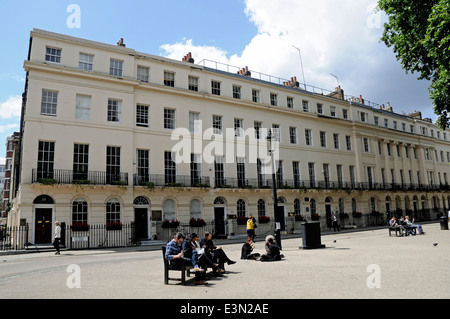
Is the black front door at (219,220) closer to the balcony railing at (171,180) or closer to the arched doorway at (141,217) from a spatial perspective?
the balcony railing at (171,180)

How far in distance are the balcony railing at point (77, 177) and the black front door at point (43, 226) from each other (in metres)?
1.93

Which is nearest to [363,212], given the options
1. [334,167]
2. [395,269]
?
[334,167]

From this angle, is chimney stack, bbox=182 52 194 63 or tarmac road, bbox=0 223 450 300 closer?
tarmac road, bbox=0 223 450 300

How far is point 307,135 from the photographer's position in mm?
36281

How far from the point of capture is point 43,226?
2080cm

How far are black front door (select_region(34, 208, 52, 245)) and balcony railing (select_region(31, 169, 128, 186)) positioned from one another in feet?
6.34

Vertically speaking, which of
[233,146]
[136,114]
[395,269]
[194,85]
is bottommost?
[395,269]

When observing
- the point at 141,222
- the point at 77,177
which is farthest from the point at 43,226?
the point at 141,222

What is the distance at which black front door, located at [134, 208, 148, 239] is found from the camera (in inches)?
942

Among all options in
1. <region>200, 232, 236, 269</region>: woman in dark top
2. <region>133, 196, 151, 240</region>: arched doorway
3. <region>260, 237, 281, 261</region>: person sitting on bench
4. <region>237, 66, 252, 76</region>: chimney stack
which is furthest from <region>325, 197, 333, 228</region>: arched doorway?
<region>200, 232, 236, 269</region>: woman in dark top

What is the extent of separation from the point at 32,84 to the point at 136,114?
7.11m

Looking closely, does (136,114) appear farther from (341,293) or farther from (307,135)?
(341,293)

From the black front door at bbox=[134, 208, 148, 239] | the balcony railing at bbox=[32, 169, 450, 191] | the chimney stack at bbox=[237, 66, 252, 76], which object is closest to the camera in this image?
the balcony railing at bbox=[32, 169, 450, 191]

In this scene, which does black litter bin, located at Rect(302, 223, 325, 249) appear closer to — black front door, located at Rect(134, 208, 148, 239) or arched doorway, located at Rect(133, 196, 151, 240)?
arched doorway, located at Rect(133, 196, 151, 240)
